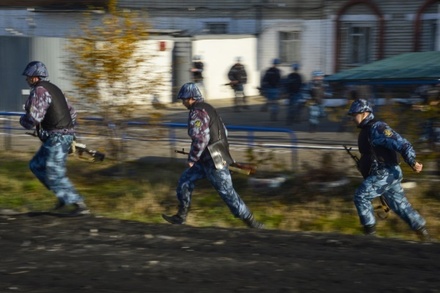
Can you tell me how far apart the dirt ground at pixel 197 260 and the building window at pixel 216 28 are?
23.0m

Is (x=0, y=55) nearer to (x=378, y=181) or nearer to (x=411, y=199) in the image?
(x=411, y=199)

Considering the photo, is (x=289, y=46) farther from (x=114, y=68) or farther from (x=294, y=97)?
(x=114, y=68)

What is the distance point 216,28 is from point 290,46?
2.97 m

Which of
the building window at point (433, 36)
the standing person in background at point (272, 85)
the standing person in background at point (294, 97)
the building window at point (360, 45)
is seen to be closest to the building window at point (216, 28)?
the building window at point (360, 45)

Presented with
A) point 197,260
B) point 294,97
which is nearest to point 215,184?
point 197,260

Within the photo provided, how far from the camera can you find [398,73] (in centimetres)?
1716

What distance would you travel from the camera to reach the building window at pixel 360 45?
30.4 meters

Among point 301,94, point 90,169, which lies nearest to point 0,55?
point 301,94

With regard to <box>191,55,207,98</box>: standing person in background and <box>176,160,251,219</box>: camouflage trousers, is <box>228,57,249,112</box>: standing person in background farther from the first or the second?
<box>176,160,251,219</box>: camouflage trousers

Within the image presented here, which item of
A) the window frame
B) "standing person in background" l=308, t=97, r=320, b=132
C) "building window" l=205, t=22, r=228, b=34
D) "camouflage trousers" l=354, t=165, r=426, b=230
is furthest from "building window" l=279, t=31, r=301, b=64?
"camouflage trousers" l=354, t=165, r=426, b=230

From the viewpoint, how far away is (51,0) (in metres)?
34.1

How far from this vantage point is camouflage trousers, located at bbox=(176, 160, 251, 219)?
10.8 metres

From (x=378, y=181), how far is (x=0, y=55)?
19.7 m

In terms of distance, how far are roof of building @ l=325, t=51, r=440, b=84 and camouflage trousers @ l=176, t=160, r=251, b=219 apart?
19.2 ft
